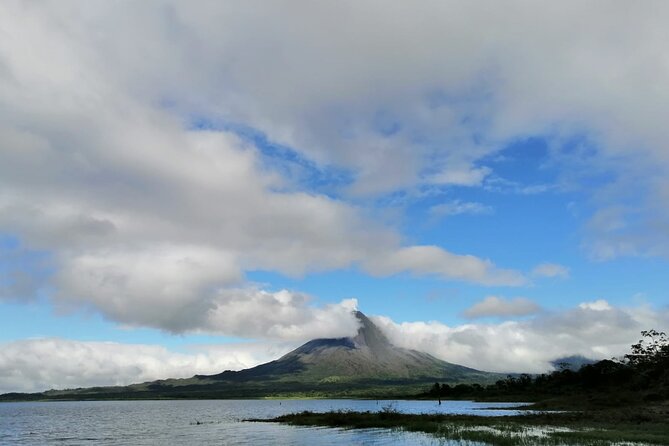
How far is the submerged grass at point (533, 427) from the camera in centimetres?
5159

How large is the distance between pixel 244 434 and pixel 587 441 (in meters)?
49.8

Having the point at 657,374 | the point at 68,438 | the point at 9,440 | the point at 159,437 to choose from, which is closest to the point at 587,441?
the point at 159,437

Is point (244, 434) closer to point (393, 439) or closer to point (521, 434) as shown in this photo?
point (393, 439)

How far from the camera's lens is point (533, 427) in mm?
69312

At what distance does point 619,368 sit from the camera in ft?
647

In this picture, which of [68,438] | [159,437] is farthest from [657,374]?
[68,438]

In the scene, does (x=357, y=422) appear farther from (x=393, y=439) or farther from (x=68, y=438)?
(x=68, y=438)

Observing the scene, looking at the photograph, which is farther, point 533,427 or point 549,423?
point 549,423

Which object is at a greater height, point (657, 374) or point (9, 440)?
point (657, 374)

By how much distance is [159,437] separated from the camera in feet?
268

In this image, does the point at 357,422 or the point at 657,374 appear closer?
the point at 357,422

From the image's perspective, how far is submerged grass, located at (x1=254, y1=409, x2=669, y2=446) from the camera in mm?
51594

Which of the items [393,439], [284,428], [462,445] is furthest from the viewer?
[284,428]

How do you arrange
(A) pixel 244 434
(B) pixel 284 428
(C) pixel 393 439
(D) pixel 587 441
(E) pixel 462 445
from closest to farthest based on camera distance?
(D) pixel 587 441 → (E) pixel 462 445 → (C) pixel 393 439 → (A) pixel 244 434 → (B) pixel 284 428
